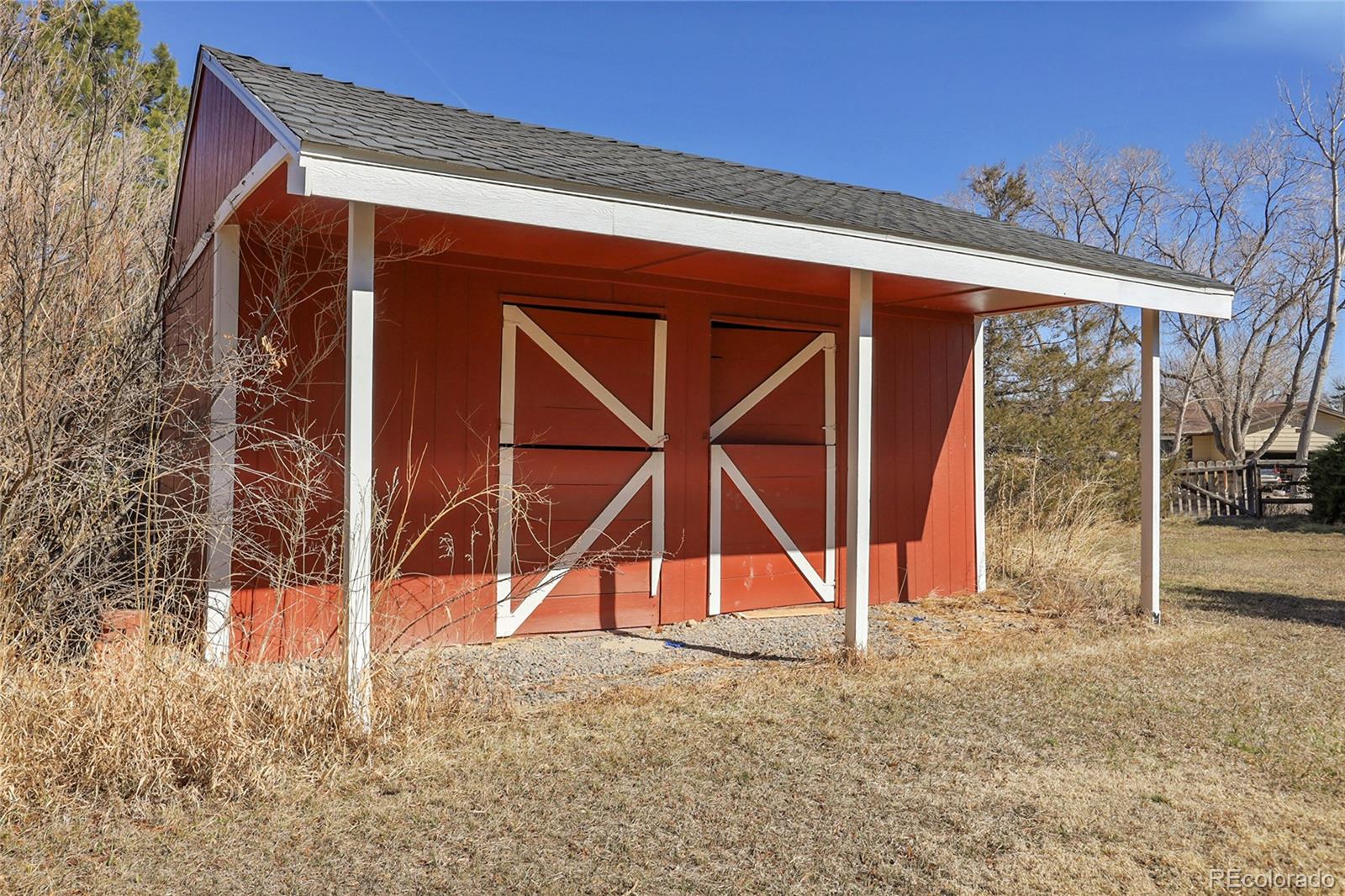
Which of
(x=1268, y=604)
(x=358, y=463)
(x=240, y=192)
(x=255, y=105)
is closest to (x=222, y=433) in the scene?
(x=240, y=192)

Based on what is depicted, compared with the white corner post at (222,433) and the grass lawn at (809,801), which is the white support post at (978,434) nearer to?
the grass lawn at (809,801)

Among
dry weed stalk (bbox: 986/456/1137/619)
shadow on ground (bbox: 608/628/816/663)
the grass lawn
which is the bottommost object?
the grass lawn

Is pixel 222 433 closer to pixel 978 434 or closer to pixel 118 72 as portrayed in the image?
pixel 118 72

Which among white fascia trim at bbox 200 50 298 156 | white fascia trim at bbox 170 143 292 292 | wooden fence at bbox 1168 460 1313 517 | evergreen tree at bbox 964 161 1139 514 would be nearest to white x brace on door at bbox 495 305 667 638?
white fascia trim at bbox 170 143 292 292

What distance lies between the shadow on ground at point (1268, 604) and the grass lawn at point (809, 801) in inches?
84.4

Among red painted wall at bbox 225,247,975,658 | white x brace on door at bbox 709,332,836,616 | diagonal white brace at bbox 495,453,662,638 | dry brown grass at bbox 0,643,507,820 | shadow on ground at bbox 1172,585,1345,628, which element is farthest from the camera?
shadow on ground at bbox 1172,585,1345,628

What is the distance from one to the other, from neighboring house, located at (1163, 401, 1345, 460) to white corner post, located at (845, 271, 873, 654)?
2990 centimetres

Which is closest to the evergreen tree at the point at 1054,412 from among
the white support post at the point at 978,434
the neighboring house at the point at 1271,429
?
the white support post at the point at 978,434

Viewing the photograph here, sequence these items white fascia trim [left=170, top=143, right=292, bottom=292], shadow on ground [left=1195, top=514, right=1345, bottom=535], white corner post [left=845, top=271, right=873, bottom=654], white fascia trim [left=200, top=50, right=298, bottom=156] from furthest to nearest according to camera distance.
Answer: shadow on ground [left=1195, top=514, right=1345, bottom=535] → white corner post [left=845, top=271, right=873, bottom=654] → white fascia trim [left=170, top=143, right=292, bottom=292] → white fascia trim [left=200, top=50, right=298, bottom=156]

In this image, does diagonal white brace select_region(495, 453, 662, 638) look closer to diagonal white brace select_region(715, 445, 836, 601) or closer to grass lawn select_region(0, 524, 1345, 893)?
diagonal white brace select_region(715, 445, 836, 601)

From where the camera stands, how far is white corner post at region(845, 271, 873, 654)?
5273 millimetres

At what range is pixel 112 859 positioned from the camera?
2715 mm

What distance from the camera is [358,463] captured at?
3742mm

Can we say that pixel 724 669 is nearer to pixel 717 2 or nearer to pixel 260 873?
pixel 260 873
